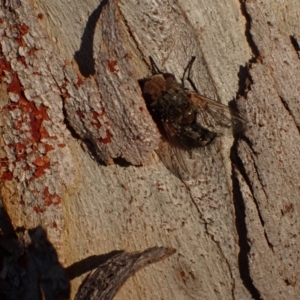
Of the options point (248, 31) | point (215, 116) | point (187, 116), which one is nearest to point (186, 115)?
point (187, 116)

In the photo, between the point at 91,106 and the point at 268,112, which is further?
the point at 268,112

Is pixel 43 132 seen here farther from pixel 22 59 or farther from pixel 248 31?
pixel 248 31

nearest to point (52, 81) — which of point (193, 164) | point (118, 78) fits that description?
point (118, 78)

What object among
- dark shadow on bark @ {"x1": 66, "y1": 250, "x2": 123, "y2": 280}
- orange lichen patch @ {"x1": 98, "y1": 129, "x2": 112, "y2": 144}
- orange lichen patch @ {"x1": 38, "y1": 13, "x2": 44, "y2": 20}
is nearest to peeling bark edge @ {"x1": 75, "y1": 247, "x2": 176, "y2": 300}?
dark shadow on bark @ {"x1": 66, "y1": 250, "x2": 123, "y2": 280}

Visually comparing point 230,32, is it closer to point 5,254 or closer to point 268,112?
point 268,112

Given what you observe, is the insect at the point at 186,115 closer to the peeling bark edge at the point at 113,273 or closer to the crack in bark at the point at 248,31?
the crack in bark at the point at 248,31

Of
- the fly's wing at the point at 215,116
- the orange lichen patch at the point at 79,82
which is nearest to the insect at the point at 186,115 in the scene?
the fly's wing at the point at 215,116

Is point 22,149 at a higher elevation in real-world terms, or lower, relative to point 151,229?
higher
